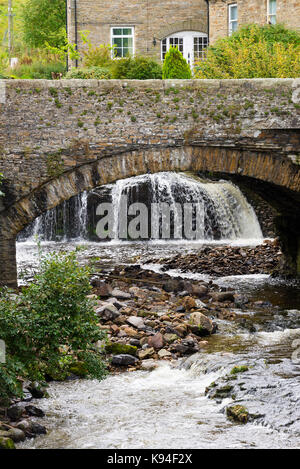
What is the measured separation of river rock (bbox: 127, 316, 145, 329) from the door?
19379mm

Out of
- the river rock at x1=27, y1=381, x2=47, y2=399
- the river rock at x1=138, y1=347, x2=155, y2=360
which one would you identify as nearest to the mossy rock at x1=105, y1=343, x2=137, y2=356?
the river rock at x1=138, y1=347, x2=155, y2=360

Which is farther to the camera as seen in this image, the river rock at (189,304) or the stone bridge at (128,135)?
the river rock at (189,304)

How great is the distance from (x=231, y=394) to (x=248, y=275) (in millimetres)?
8587

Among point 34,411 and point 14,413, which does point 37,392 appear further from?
point 14,413

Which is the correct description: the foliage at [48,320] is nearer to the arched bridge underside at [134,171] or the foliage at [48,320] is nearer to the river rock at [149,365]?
the river rock at [149,365]

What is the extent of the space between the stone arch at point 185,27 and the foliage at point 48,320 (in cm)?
2218

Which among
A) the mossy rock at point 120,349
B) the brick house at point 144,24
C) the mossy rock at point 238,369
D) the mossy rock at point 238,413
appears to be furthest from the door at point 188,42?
the mossy rock at point 238,413

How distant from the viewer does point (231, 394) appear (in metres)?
8.70

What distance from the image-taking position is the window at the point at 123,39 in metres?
28.8

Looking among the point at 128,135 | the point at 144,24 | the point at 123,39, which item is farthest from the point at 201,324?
the point at 144,24

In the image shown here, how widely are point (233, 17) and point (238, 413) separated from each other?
21634 mm

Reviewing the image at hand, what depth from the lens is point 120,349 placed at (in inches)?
401

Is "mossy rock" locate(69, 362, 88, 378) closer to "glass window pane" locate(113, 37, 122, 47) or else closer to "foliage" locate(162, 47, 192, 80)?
A: "foliage" locate(162, 47, 192, 80)

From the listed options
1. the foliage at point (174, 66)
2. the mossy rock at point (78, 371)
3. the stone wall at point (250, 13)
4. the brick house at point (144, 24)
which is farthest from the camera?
the brick house at point (144, 24)
